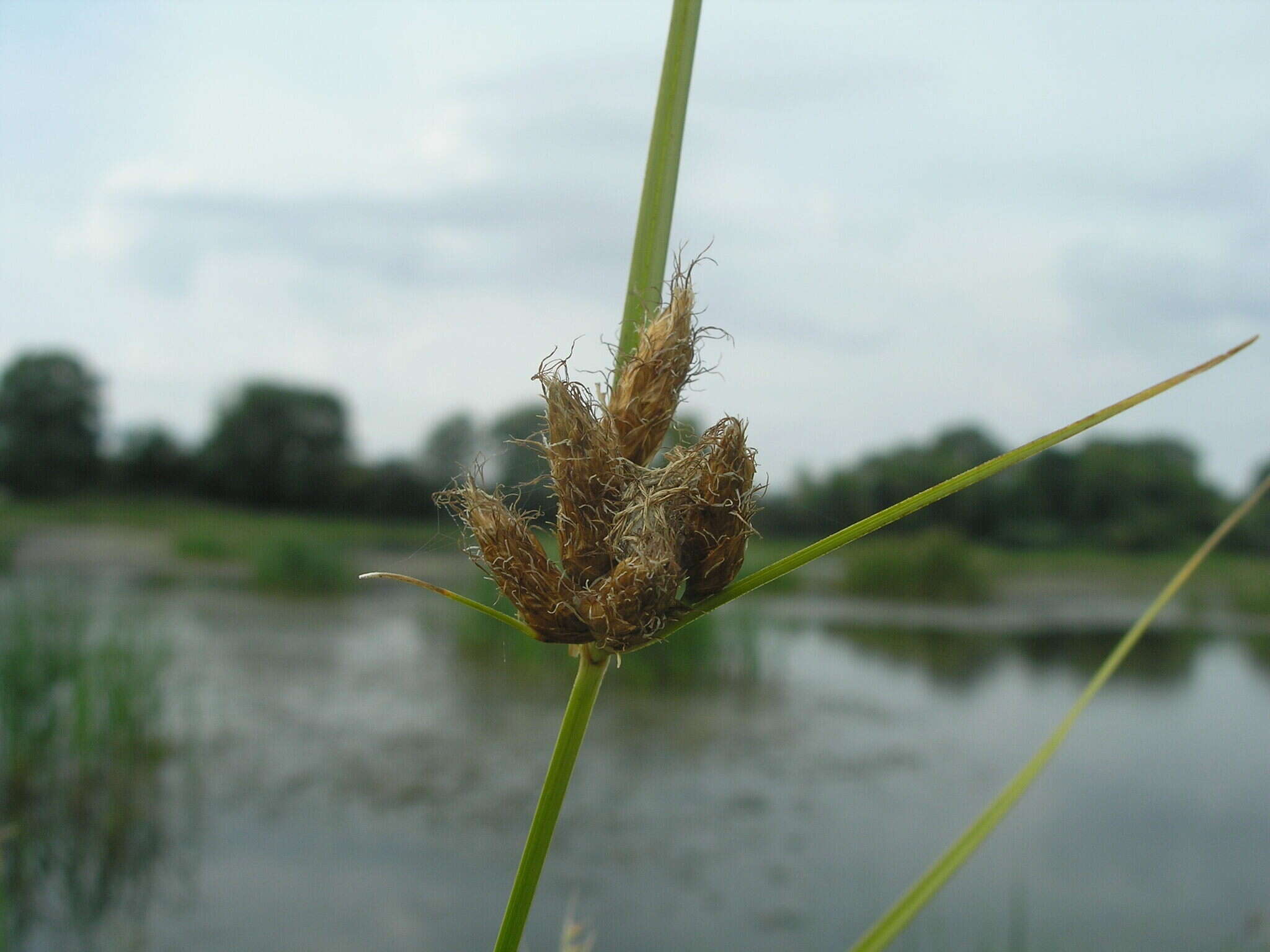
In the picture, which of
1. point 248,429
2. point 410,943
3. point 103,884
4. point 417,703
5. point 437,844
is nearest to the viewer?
point 410,943

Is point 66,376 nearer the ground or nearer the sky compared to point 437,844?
nearer the sky

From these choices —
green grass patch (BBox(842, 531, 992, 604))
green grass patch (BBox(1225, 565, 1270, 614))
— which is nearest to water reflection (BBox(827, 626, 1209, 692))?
green grass patch (BBox(842, 531, 992, 604))

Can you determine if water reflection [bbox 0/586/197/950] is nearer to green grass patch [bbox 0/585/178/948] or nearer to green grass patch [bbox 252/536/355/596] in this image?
green grass patch [bbox 0/585/178/948]

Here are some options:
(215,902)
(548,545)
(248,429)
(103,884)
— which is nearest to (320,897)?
(215,902)

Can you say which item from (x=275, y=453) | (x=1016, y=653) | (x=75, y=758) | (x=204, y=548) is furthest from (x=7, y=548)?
(x=1016, y=653)

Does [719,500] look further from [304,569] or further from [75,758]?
[304,569]

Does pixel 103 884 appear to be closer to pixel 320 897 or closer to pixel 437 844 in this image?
pixel 320 897
